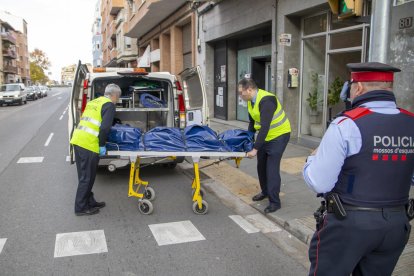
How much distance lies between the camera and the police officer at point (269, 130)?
511cm

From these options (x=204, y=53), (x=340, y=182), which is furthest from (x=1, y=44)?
(x=340, y=182)

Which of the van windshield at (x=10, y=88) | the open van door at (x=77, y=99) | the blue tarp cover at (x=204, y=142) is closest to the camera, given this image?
the blue tarp cover at (x=204, y=142)

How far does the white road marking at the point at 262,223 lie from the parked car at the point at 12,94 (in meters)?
31.2

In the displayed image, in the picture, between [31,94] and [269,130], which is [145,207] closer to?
[269,130]

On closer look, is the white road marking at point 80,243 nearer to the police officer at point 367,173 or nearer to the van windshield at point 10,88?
the police officer at point 367,173

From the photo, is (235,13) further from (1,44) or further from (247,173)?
(1,44)

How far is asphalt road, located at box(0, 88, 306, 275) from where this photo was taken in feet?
12.9

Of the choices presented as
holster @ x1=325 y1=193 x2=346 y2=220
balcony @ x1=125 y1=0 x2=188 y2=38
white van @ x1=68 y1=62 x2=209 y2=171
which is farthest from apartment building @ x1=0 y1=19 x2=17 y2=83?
holster @ x1=325 y1=193 x2=346 y2=220

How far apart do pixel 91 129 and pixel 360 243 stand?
3.90 m

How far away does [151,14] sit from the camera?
21.0 m

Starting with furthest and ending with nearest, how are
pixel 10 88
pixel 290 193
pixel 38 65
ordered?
pixel 38 65
pixel 10 88
pixel 290 193

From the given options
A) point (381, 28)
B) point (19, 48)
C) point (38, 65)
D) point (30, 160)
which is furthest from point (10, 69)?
point (381, 28)

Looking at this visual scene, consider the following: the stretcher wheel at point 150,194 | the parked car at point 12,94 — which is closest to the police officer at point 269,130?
the stretcher wheel at point 150,194

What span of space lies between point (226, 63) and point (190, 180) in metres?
8.72
